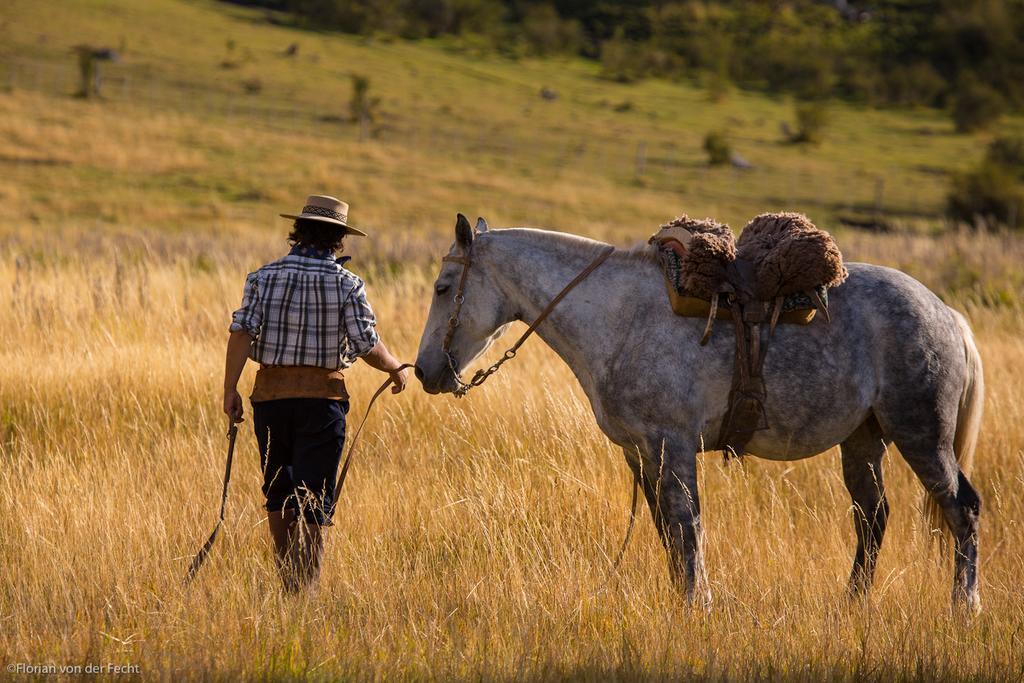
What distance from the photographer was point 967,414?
5.09 meters

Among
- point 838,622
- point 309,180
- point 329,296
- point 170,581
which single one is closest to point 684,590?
point 838,622

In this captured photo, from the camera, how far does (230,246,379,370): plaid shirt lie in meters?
4.68

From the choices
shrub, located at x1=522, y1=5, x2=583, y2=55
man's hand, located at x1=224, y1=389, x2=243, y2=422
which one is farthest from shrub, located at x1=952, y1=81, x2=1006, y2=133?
man's hand, located at x1=224, y1=389, x2=243, y2=422

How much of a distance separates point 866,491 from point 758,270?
152 centimetres

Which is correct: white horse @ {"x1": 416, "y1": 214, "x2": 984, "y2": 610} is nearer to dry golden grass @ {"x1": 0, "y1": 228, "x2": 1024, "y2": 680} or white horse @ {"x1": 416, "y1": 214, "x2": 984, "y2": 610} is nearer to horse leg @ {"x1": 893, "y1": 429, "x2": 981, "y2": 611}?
horse leg @ {"x1": 893, "y1": 429, "x2": 981, "y2": 611}

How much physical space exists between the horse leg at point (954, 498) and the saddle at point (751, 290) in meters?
0.75

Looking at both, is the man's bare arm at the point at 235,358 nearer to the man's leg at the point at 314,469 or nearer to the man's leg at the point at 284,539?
the man's leg at the point at 314,469

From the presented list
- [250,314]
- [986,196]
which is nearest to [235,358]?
[250,314]

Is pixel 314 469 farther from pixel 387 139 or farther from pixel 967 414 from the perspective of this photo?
pixel 387 139

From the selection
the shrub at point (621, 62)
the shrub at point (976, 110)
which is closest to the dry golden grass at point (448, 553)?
the shrub at point (976, 110)

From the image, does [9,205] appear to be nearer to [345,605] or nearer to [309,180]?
[309,180]

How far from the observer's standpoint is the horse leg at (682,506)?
4.62 meters

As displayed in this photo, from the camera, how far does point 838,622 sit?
177 inches

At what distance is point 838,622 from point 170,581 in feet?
10.2
